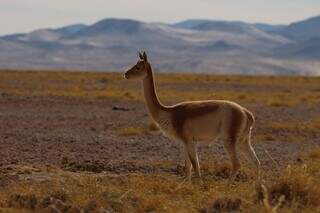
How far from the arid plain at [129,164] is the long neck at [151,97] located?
0.95m

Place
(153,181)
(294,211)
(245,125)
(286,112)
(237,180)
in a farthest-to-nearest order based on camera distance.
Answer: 1. (286,112)
2. (237,180)
3. (245,125)
4. (153,181)
5. (294,211)

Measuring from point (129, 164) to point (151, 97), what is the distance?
247 cm

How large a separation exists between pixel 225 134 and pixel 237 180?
3.97 feet

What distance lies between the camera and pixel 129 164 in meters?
12.8

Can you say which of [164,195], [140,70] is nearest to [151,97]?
[140,70]

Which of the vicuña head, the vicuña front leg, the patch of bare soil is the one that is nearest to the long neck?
the vicuña head

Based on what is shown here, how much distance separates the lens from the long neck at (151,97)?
10.5 metres

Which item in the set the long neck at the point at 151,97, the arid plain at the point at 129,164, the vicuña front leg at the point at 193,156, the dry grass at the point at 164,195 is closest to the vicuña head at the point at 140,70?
the long neck at the point at 151,97

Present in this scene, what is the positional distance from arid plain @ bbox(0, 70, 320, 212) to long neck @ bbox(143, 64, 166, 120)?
37.5 inches

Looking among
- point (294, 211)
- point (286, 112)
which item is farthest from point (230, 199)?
point (286, 112)

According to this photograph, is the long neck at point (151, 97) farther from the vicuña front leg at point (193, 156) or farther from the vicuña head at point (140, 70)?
the vicuña front leg at point (193, 156)

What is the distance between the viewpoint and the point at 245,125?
10.3 metres

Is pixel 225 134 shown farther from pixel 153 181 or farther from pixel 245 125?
pixel 153 181

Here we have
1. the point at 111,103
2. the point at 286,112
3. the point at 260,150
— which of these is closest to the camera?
the point at 260,150
